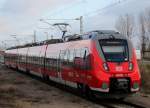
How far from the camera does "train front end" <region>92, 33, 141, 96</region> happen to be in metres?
19.6

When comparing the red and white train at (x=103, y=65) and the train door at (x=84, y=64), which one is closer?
the red and white train at (x=103, y=65)

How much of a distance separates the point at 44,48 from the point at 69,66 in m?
10.3

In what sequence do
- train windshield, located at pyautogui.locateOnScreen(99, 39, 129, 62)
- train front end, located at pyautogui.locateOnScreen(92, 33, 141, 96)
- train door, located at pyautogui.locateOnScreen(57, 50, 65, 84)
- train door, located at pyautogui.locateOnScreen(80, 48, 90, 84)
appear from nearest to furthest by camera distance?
train front end, located at pyautogui.locateOnScreen(92, 33, 141, 96), train windshield, located at pyautogui.locateOnScreen(99, 39, 129, 62), train door, located at pyautogui.locateOnScreen(80, 48, 90, 84), train door, located at pyautogui.locateOnScreen(57, 50, 65, 84)

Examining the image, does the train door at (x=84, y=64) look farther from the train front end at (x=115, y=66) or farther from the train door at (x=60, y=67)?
the train door at (x=60, y=67)

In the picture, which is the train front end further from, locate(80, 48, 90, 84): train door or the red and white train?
locate(80, 48, 90, 84): train door

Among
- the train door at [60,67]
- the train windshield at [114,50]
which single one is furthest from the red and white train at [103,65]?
the train door at [60,67]

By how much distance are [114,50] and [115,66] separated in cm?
93

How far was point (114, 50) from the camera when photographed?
2048cm

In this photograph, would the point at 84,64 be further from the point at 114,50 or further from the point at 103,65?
the point at 114,50

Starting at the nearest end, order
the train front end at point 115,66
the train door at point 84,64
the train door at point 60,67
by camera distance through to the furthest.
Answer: the train front end at point 115,66 → the train door at point 84,64 → the train door at point 60,67

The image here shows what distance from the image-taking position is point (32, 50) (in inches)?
1598

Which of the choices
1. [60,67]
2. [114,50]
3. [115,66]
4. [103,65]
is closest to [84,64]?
[103,65]

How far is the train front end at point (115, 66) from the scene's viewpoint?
1961 centimetres

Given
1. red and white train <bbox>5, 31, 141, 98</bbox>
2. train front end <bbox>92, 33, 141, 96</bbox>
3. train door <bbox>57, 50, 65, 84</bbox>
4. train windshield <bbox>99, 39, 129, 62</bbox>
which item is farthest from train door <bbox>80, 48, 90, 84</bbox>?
train door <bbox>57, 50, 65, 84</bbox>
